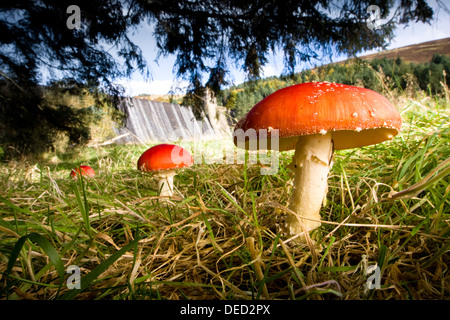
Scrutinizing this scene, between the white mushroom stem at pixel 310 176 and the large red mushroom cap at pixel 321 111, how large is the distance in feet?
0.45

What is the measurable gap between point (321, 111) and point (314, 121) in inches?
1.4

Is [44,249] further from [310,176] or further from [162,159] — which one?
[162,159]

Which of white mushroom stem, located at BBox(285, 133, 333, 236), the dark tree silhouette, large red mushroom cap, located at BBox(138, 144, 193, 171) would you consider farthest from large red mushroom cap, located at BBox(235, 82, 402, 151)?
the dark tree silhouette

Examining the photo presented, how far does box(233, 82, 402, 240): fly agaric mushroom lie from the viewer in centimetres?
62

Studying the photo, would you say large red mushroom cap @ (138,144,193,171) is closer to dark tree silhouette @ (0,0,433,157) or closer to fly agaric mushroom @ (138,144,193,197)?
fly agaric mushroom @ (138,144,193,197)

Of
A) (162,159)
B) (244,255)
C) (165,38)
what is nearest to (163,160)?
(162,159)

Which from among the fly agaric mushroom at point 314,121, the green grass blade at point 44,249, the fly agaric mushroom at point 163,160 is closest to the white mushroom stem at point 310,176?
the fly agaric mushroom at point 314,121

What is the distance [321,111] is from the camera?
62 cm

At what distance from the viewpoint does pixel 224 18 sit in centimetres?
254

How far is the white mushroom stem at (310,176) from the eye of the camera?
2.59ft

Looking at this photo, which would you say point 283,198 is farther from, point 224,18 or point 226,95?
point 224,18

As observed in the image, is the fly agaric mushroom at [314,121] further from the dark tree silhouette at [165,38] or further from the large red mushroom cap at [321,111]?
the dark tree silhouette at [165,38]

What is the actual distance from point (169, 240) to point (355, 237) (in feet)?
2.33
